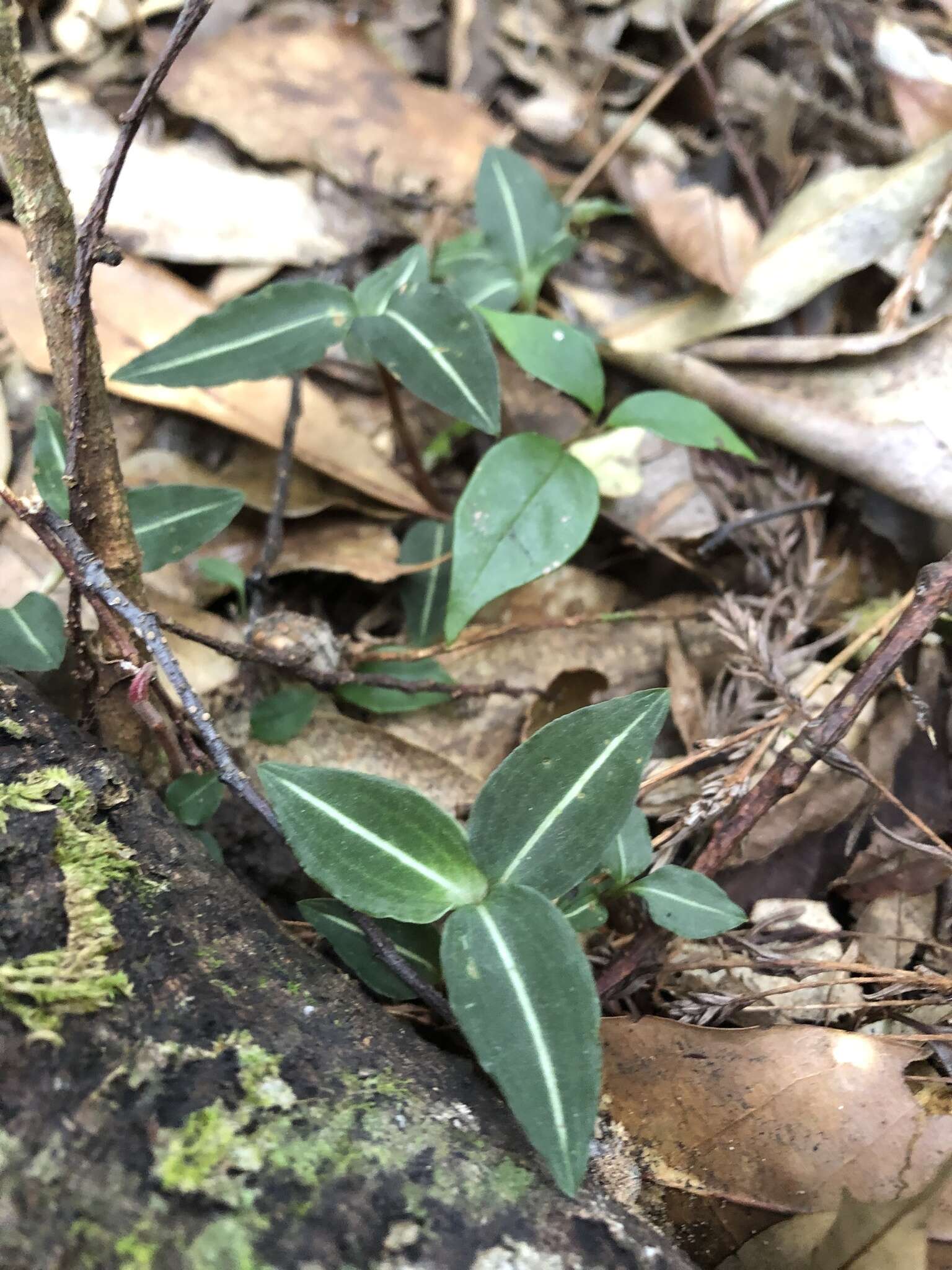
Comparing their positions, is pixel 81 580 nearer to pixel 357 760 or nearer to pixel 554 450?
pixel 357 760

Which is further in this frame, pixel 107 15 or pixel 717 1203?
pixel 107 15

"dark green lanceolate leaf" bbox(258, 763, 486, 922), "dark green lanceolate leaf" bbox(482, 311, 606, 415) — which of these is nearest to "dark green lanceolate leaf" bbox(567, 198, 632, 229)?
"dark green lanceolate leaf" bbox(482, 311, 606, 415)

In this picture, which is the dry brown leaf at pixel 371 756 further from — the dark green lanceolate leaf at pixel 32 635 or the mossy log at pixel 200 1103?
the mossy log at pixel 200 1103

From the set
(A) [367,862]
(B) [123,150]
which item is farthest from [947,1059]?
(B) [123,150]

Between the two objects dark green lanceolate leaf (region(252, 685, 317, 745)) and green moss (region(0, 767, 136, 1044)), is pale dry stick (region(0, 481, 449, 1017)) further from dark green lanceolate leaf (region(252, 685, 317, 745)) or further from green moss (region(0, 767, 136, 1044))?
dark green lanceolate leaf (region(252, 685, 317, 745))

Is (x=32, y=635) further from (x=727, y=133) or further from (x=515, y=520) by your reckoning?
(x=727, y=133)

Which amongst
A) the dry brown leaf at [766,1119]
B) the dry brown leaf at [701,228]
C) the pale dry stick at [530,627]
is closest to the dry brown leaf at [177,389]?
the pale dry stick at [530,627]
